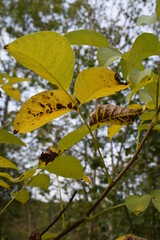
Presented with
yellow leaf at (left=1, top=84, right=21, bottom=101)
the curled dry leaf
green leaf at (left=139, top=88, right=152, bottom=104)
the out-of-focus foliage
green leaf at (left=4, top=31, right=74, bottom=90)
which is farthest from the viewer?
the out-of-focus foliage

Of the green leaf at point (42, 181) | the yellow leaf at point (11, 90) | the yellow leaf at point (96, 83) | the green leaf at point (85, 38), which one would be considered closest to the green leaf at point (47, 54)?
the yellow leaf at point (96, 83)

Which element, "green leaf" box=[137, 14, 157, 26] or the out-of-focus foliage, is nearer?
"green leaf" box=[137, 14, 157, 26]

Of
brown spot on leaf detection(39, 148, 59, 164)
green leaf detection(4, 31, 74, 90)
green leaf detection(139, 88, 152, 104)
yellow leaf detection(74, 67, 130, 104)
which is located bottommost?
brown spot on leaf detection(39, 148, 59, 164)

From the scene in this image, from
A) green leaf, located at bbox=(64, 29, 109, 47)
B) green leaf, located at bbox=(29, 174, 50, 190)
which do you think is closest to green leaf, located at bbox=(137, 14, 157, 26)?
green leaf, located at bbox=(64, 29, 109, 47)

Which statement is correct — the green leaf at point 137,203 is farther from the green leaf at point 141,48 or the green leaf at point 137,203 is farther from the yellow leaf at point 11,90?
the yellow leaf at point 11,90

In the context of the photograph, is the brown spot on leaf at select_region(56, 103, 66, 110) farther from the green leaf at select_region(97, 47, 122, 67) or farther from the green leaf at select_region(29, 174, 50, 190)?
the green leaf at select_region(29, 174, 50, 190)

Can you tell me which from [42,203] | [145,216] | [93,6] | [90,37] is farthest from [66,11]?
[90,37]

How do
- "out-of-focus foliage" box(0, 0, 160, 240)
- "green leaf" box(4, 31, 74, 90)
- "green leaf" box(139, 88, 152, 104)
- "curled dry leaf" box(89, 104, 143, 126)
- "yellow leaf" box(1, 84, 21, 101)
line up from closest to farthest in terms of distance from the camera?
"green leaf" box(4, 31, 74, 90) → "curled dry leaf" box(89, 104, 143, 126) → "green leaf" box(139, 88, 152, 104) → "yellow leaf" box(1, 84, 21, 101) → "out-of-focus foliage" box(0, 0, 160, 240)
